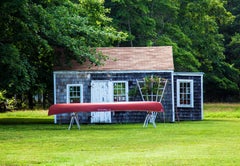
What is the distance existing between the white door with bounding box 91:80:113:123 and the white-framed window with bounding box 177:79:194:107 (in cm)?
350

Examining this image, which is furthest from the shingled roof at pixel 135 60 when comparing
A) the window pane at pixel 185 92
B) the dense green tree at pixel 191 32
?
the dense green tree at pixel 191 32

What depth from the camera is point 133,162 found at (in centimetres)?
1286

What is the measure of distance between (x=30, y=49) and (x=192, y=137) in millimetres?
12573

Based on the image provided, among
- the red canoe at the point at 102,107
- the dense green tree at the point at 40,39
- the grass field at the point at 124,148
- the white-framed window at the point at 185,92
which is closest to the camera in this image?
the grass field at the point at 124,148

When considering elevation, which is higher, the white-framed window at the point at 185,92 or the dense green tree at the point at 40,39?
the dense green tree at the point at 40,39

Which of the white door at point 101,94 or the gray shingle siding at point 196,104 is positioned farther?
the gray shingle siding at point 196,104

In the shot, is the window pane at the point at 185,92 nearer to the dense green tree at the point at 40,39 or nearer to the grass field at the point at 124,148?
the dense green tree at the point at 40,39

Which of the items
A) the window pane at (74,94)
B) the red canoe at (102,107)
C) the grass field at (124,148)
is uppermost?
the window pane at (74,94)

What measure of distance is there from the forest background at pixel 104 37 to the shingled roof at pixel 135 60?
21.6 inches

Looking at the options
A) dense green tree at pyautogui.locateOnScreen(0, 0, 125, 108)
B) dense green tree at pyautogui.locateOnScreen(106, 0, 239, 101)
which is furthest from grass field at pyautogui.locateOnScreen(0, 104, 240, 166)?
dense green tree at pyautogui.locateOnScreen(106, 0, 239, 101)

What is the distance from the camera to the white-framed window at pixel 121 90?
1181 inches

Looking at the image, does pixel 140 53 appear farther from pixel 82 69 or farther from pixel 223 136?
pixel 223 136

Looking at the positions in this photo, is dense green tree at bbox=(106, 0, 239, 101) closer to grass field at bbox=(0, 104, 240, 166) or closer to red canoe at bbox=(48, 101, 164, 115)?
red canoe at bbox=(48, 101, 164, 115)

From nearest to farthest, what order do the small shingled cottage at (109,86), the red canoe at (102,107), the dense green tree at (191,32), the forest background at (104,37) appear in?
the red canoe at (102,107) → the forest background at (104,37) → the small shingled cottage at (109,86) → the dense green tree at (191,32)
